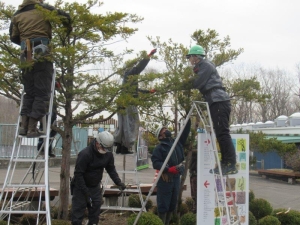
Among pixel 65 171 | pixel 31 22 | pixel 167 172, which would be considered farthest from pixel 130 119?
pixel 31 22

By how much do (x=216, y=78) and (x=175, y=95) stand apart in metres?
1.82

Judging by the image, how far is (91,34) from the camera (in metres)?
6.43

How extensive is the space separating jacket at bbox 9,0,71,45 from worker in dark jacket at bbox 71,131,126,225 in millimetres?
1691

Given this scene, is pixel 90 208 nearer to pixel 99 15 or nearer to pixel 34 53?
pixel 34 53

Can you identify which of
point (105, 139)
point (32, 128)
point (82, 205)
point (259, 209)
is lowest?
point (259, 209)

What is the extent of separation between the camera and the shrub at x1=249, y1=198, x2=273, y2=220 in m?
8.62

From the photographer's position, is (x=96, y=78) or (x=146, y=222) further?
(x=96, y=78)

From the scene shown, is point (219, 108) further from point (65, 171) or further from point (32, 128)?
point (65, 171)

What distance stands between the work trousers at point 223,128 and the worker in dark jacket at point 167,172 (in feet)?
4.31

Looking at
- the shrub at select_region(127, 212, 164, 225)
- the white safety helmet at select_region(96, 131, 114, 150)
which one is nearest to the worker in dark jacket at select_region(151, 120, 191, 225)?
the shrub at select_region(127, 212, 164, 225)

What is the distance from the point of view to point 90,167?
6434mm

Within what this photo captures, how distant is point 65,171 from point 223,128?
3.02 meters

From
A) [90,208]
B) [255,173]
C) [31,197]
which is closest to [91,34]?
[90,208]

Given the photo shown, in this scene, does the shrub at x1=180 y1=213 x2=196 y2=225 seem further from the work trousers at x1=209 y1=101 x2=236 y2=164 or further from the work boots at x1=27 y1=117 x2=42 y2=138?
the work boots at x1=27 y1=117 x2=42 y2=138
